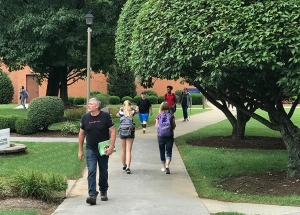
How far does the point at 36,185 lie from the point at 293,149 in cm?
479

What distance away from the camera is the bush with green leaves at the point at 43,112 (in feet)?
50.6

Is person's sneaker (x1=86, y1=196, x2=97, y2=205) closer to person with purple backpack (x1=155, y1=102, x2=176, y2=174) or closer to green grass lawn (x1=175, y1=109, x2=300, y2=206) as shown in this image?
green grass lawn (x1=175, y1=109, x2=300, y2=206)

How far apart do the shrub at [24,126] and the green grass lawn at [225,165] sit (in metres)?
5.16

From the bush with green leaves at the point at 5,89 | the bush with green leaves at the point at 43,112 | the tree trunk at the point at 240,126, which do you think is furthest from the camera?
the bush with green leaves at the point at 5,89

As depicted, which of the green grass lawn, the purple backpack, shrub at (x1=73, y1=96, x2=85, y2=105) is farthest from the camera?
shrub at (x1=73, y1=96, x2=85, y2=105)

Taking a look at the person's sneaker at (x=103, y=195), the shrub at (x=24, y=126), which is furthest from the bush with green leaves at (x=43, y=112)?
the person's sneaker at (x=103, y=195)

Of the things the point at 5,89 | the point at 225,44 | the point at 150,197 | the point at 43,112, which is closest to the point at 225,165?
the point at 150,197

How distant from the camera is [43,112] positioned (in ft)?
50.6

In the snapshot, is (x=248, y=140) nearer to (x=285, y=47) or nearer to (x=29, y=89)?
(x=285, y=47)

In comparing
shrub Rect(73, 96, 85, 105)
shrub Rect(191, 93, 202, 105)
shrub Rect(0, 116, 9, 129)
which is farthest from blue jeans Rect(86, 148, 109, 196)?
shrub Rect(73, 96, 85, 105)

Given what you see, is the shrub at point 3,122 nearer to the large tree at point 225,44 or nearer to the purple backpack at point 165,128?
the purple backpack at point 165,128

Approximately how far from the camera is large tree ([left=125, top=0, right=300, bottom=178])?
6.63 metres

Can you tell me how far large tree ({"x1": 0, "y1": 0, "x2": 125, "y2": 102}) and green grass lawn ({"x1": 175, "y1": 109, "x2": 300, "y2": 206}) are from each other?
7839 mm

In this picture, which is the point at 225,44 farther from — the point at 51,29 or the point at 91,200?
the point at 51,29
